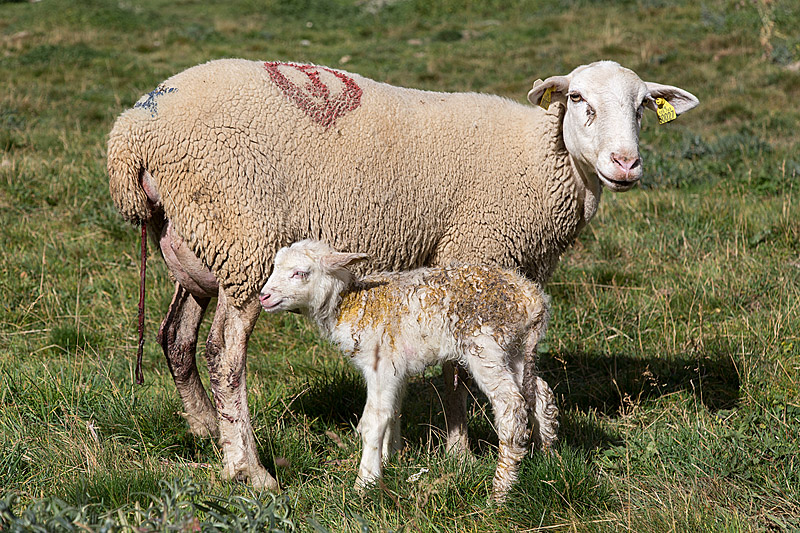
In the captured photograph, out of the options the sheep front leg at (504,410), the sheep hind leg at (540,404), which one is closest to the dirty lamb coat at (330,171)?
the sheep hind leg at (540,404)

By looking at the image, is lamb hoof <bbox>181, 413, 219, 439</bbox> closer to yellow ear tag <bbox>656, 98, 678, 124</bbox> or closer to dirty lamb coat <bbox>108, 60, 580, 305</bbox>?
dirty lamb coat <bbox>108, 60, 580, 305</bbox>

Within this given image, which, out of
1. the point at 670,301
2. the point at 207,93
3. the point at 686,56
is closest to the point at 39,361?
the point at 207,93

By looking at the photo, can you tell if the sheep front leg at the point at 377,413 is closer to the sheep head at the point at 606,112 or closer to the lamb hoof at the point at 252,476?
the lamb hoof at the point at 252,476

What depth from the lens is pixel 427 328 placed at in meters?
3.33

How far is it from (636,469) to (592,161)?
1.51m

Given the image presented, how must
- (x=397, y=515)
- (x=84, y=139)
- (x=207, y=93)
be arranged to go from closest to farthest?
(x=397, y=515) < (x=207, y=93) < (x=84, y=139)

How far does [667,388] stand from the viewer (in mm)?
4457

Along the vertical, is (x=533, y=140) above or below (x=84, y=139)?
above

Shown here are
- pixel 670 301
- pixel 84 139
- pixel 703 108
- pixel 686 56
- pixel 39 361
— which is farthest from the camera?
pixel 686 56

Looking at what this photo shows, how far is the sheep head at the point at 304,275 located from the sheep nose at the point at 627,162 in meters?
1.26

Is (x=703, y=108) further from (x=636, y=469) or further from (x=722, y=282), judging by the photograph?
(x=636, y=469)

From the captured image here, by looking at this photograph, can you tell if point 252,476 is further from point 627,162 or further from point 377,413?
point 627,162

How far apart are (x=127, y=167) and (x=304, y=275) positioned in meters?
1.02

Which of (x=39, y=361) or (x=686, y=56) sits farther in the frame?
(x=686, y=56)
